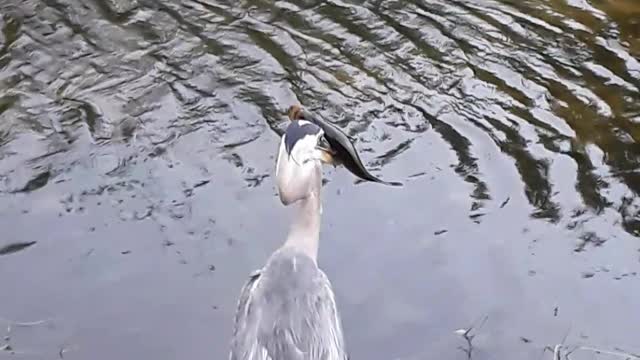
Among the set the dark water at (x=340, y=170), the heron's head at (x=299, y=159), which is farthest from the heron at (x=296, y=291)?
the dark water at (x=340, y=170)

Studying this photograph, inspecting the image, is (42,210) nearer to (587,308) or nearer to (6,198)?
(6,198)

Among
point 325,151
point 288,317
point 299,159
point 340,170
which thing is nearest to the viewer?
point 288,317

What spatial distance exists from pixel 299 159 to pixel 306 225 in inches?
13.7

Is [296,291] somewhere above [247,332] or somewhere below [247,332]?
above

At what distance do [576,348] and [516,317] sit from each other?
0.32 metres

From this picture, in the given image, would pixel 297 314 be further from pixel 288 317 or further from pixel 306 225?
pixel 306 225

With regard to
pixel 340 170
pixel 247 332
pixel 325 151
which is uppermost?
pixel 325 151

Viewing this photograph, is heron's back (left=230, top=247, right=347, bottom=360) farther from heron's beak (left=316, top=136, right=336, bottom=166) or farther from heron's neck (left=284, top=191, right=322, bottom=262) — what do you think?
heron's beak (left=316, top=136, right=336, bottom=166)

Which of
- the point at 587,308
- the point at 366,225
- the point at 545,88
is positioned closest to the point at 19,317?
the point at 366,225

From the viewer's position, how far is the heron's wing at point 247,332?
4449 millimetres

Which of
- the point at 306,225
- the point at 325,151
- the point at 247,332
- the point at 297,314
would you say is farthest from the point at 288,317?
the point at 325,151

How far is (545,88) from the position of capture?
6.97m

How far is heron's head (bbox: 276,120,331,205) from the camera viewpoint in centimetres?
465

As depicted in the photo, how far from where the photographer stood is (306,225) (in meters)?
4.94
